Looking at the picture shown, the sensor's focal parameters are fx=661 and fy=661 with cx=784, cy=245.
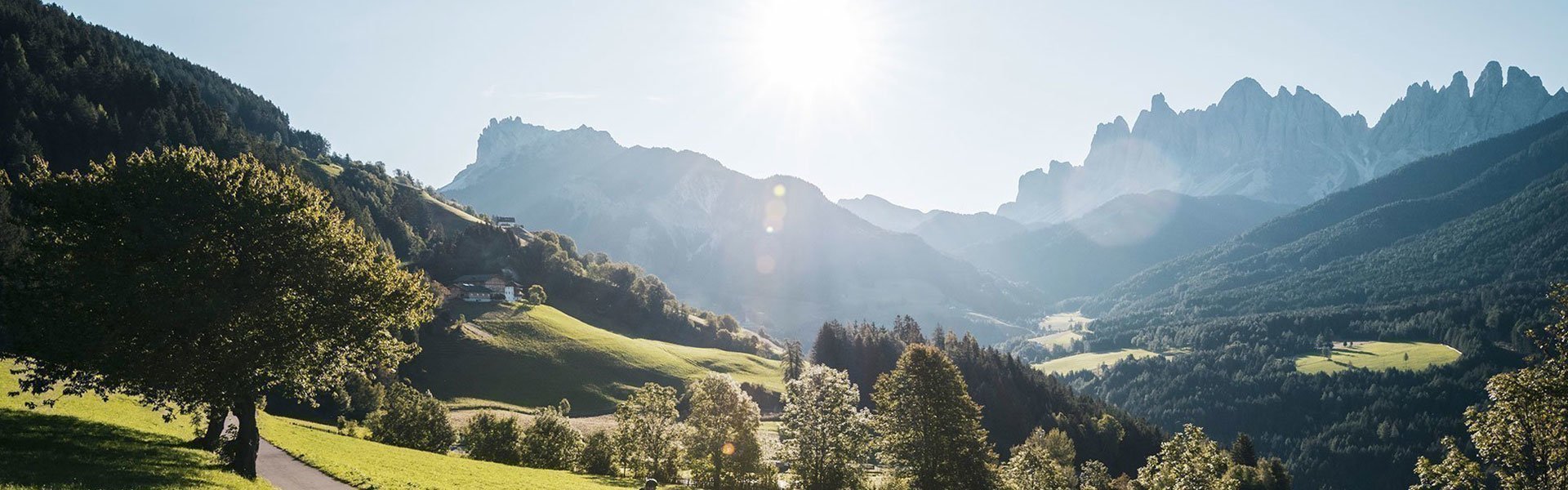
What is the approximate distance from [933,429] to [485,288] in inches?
5436

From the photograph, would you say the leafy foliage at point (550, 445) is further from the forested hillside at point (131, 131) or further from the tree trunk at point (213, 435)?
the forested hillside at point (131, 131)

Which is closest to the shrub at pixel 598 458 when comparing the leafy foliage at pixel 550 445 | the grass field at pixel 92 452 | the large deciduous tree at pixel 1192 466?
the leafy foliage at pixel 550 445

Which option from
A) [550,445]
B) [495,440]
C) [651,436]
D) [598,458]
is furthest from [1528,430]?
[495,440]

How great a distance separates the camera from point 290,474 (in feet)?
119

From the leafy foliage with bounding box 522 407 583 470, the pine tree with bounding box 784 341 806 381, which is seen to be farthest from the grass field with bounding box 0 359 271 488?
the pine tree with bounding box 784 341 806 381

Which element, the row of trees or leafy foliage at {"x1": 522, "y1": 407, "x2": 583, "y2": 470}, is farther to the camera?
leafy foliage at {"x1": 522, "y1": 407, "x2": 583, "y2": 470}

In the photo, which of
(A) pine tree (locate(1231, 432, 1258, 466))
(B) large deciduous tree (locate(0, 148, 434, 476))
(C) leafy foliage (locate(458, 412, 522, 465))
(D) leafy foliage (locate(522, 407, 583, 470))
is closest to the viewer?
(B) large deciduous tree (locate(0, 148, 434, 476))

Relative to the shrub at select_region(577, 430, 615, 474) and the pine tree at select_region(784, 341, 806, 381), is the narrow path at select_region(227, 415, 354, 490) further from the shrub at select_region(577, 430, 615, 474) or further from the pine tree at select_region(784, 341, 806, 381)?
the pine tree at select_region(784, 341, 806, 381)

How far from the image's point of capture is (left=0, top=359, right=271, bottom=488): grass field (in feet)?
75.6

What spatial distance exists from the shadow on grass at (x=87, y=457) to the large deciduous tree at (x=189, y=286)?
2543mm

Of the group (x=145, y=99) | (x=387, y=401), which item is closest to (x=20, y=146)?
(x=145, y=99)

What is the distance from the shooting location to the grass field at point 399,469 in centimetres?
3641

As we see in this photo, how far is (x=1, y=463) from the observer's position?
23.0m

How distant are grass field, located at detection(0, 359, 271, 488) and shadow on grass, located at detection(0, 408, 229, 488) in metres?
0.02
